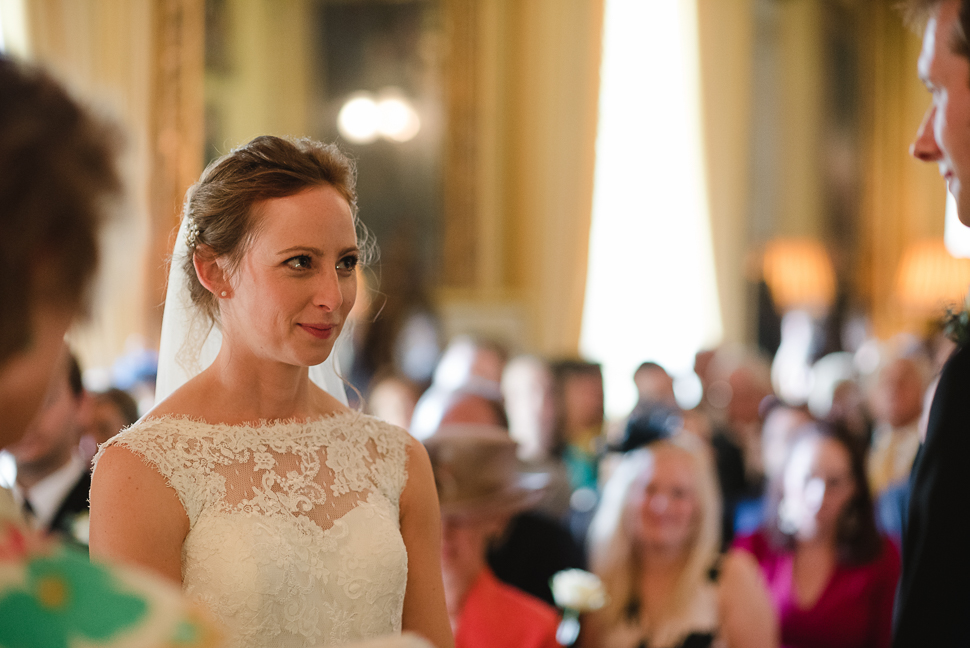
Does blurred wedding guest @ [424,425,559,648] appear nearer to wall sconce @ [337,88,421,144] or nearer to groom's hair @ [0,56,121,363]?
groom's hair @ [0,56,121,363]

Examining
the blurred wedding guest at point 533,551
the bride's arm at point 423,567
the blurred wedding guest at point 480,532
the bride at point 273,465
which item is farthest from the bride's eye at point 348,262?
the blurred wedding guest at point 533,551

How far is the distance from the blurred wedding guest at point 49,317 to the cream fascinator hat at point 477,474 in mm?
2080

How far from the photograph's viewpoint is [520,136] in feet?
33.1

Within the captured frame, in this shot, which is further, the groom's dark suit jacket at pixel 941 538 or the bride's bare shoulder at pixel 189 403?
the bride's bare shoulder at pixel 189 403

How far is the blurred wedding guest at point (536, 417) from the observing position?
14.4 feet

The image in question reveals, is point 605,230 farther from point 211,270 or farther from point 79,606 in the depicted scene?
point 79,606

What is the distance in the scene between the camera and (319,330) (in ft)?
5.77

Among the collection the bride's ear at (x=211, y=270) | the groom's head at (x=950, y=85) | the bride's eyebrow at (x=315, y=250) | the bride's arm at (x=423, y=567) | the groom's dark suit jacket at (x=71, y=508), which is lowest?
the groom's dark suit jacket at (x=71, y=508)

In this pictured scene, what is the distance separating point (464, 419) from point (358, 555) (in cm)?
212

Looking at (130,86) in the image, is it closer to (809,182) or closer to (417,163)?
(417,163)

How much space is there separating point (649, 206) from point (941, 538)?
31.4ft

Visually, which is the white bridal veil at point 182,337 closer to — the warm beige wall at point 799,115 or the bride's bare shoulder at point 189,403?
the bride's bare shoulder at point 189,403

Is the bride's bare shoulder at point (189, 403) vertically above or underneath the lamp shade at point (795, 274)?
above

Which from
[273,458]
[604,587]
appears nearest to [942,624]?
[273,458]
